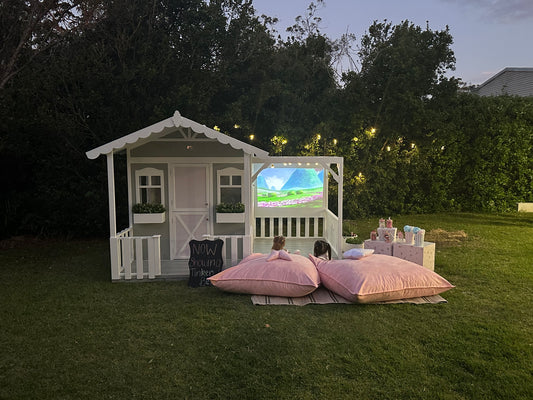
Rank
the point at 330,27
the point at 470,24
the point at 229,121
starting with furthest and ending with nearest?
the point at 330,27
the point at 470,24
the point at 229,121

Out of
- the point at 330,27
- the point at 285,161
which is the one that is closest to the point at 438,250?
the point at 285,161

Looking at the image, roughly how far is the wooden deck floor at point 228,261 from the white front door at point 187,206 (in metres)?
0.44

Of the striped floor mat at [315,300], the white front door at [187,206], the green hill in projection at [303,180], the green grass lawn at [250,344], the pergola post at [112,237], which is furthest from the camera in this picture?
the green hill in projection at [303,180]

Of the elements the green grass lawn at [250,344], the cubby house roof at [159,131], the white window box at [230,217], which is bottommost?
the green grass lawn at [250,344]

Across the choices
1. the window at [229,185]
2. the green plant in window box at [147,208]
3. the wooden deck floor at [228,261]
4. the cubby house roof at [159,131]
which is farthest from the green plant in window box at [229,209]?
the cubby house roof at [159,131]

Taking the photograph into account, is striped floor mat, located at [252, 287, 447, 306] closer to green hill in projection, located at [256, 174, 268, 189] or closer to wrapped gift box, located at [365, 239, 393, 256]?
wrapped gift box, located at [365, 239, 393, 256]

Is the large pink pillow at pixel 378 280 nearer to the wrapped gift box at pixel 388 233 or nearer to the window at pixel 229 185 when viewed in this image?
the wrapped gift box at pixel 388 233

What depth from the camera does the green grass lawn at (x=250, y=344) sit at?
144 inches

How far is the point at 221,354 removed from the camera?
4258mm

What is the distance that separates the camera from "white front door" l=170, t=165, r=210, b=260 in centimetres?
814

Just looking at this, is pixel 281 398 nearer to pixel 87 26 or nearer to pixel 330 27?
pixel 87 26

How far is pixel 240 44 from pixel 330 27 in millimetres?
4110

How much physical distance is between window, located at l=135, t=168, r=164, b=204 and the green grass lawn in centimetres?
176

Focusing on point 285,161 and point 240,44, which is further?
point 240,44
